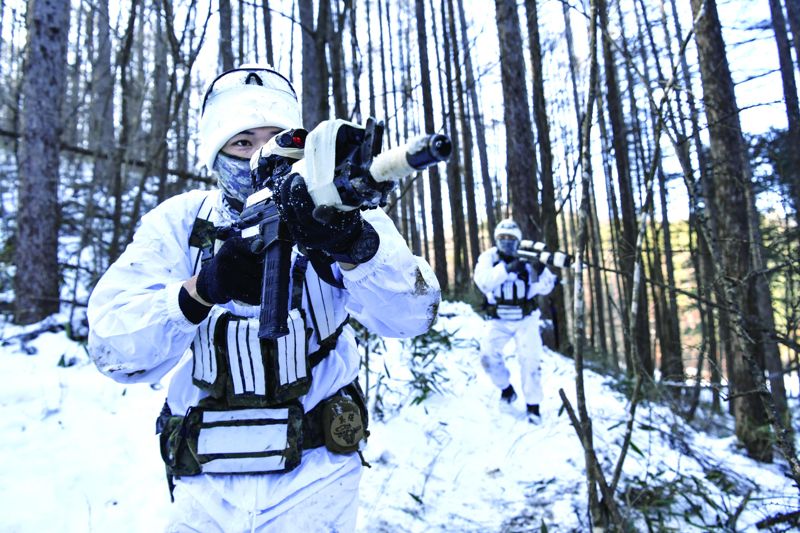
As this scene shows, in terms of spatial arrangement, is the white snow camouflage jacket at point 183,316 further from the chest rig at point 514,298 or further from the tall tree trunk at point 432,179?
the tall tree trunk at point 432,179

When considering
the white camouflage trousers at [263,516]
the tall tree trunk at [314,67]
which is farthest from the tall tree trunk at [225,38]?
→ the white camouflage trousers at [263,516]

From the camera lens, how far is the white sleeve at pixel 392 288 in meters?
1.49

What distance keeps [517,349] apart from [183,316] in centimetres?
505

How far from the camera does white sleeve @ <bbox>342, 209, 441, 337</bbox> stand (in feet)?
4.88

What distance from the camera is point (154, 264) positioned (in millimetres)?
1682

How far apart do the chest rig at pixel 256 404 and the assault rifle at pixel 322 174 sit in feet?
0.90

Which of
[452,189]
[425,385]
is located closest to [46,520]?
[425,385]

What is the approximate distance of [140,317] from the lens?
1504 millimetres

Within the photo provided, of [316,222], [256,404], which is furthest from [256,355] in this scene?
[316,222]

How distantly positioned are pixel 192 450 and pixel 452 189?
1196cm

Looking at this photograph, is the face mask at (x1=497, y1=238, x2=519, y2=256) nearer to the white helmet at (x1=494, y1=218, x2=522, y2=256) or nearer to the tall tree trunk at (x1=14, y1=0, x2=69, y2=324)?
the white helmet at (x1=494, y1=218, x2=522, y2=256)

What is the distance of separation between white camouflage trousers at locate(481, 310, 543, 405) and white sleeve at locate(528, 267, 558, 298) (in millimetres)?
264

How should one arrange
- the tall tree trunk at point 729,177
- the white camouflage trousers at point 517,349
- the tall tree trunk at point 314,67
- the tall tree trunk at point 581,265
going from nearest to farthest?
the tall tree trunk at point 581,265 → the tall tree trunk at point 314,67 → the tall tree trunk at point 729,177 → the white camouflage trousers at point 517,349

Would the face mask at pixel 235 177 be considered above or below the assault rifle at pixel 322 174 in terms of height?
above
